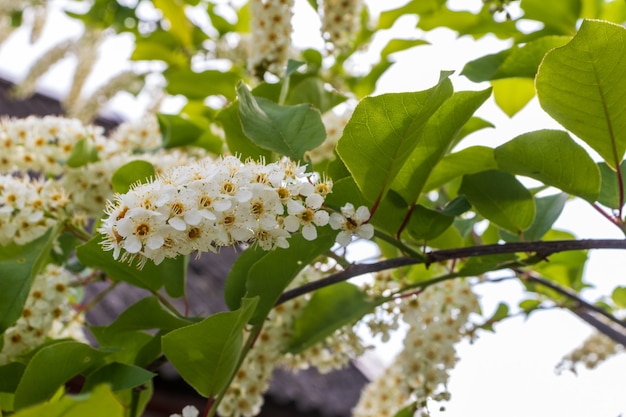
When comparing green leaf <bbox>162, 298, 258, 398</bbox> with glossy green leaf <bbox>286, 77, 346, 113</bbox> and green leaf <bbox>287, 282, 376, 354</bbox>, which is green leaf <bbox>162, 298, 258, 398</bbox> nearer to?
green leaf <bbox>287, 282, 376, 354</bbox>

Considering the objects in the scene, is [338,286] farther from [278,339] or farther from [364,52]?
[364,52]

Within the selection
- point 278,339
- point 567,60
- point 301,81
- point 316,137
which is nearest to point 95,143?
point 301,81

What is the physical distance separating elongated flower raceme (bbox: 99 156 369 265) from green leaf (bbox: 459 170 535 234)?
0.29 meters

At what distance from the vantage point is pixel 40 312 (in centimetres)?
121

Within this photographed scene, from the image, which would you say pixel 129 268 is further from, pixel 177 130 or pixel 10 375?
pixel 177 130

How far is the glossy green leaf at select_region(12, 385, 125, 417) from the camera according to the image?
1.65 ft

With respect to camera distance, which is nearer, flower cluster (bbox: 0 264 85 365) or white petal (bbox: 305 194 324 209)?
white petal (bbox: 305 194 324 209)

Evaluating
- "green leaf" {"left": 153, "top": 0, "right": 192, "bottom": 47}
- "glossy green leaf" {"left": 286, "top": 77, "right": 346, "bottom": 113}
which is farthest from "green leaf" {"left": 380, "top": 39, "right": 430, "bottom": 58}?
"green leaf" {"left": 153, "top": 0, "right": 192, "bottom": 47}

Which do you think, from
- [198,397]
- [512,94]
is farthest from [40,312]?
[198,397]

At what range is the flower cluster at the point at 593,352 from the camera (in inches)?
77.5

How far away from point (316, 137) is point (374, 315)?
1.73ft

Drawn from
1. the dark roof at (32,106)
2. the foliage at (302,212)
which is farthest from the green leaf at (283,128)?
the dark roof at (32,106)

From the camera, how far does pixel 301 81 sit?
4.62 ft

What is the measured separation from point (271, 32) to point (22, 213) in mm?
614
